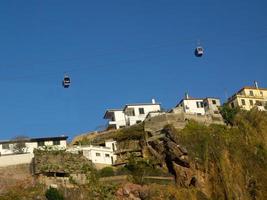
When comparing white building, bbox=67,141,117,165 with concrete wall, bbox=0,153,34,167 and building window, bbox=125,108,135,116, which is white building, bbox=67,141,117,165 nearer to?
concrete wall, bbox=0,153,34,167

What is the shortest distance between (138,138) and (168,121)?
5.41m

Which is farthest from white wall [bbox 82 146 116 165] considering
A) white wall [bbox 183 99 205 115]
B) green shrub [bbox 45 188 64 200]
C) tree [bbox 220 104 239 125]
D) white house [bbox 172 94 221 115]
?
white wall [bbox 183 99 205 115]

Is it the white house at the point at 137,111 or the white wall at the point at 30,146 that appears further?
the white house at the point at 137,111

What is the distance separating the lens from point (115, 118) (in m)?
107

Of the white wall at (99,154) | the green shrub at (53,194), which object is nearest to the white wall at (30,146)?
the white wall at (99,154)

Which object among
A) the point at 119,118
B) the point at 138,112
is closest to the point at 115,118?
the point at 119,118

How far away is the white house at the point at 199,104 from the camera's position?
109 metres

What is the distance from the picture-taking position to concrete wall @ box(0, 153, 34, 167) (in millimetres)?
82688

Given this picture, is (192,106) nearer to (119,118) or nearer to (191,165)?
(119,118)

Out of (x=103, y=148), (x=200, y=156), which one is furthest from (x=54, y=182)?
(x=200, y=156)

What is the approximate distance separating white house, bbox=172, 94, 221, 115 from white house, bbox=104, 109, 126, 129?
10.5 metres

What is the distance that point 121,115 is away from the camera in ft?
352

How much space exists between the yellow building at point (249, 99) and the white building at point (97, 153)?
3351cm

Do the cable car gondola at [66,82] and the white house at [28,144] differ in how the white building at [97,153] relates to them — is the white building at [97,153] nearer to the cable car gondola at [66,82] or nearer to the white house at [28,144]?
the white house at [28,144]
